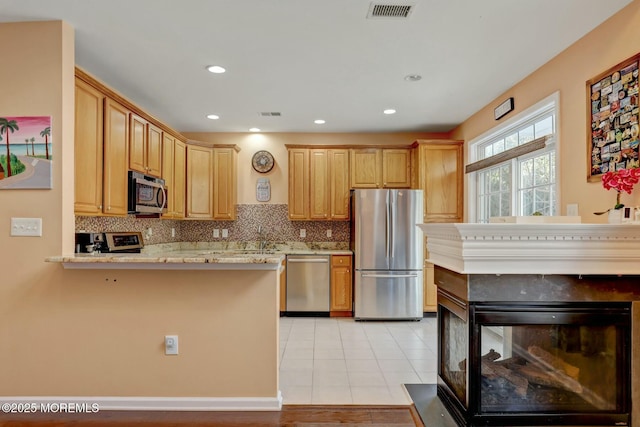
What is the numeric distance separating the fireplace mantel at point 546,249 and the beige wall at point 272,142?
3376mm

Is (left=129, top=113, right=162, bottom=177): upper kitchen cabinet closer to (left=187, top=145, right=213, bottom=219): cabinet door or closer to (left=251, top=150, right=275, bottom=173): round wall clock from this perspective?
(left=187, top=145, right=213, bottom=219): cabinet door

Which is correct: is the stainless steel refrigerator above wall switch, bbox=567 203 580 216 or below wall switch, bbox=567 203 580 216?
below

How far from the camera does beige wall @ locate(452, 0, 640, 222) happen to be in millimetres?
2127

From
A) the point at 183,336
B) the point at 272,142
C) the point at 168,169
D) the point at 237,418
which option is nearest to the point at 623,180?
the point at 237,418

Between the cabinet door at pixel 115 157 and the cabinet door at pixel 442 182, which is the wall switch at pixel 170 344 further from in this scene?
the cabinet door at pixel 442 182

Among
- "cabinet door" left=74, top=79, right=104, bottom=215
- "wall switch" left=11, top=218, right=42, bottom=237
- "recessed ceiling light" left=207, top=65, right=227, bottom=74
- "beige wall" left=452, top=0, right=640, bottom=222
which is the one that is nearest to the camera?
"beige wall" left=452, top=0, right=640, bottom=222

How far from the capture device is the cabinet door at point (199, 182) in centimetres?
460

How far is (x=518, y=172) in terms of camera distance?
352 centimetres

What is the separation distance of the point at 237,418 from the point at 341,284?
8.59 feet

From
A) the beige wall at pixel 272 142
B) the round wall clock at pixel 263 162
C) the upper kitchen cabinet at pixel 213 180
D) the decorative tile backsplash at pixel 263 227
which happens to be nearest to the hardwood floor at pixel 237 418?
the upper kitchen cabinet at pixel 213 180

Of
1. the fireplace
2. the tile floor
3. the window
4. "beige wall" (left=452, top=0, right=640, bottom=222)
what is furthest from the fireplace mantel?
the tile floor

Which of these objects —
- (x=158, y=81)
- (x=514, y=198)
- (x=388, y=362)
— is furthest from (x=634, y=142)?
(x=158, y=81)

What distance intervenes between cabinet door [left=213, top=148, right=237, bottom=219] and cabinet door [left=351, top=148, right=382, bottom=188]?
167 centimetres

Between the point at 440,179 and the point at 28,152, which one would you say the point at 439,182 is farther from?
the point at 28,152
